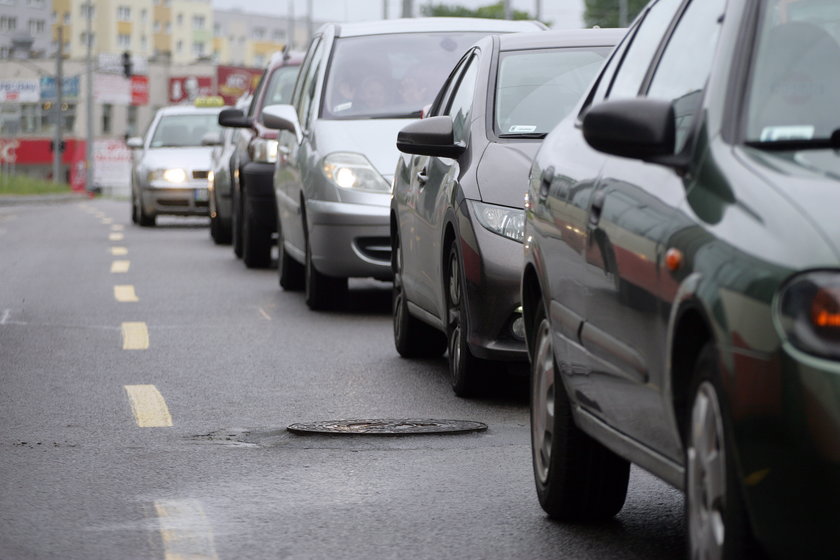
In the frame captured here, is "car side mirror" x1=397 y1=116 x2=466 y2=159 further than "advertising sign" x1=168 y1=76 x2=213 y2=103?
No

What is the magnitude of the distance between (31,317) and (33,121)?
10835 cm

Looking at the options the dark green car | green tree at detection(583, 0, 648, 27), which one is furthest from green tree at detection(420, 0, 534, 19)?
the dark green car

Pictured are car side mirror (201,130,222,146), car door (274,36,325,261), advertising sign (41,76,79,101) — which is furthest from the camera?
advertising sign (41,76,79,101)

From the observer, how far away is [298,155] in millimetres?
13516

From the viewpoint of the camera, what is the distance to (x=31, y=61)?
121000mm

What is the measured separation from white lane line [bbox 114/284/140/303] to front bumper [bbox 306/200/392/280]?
2.49 metres

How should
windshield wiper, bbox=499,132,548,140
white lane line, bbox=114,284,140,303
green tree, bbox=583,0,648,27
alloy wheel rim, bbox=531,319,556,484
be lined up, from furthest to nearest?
green tree, bbox=583,0,648,27, white lane line, bbox=114,284,140,303, windshield wiper, bbox=499,132,548,140, alloy wheel rim, bbox=531,319,556,484

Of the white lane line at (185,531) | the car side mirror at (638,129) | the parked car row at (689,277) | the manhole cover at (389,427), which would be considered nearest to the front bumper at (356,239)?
the parked car row at (689,277)

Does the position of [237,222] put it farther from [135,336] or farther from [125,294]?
[135,336]

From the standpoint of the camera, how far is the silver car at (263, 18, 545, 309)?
40.2ft

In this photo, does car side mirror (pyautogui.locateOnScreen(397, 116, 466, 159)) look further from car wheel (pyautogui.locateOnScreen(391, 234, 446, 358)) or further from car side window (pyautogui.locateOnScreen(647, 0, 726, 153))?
car side window (pyautogui.locateOnScreen(647, 0, 726, 153))

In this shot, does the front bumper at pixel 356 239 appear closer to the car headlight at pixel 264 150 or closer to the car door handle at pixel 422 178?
the car door handle at pixel 422 178

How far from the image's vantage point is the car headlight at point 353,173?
12.3 metres

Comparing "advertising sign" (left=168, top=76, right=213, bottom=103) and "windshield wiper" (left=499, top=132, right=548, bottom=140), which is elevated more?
"windshield wiper" (left=499, top=132, right=548, bottom=140)
